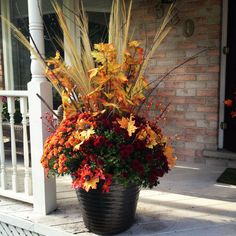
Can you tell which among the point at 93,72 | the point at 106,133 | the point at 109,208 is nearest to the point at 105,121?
the point at 106,133

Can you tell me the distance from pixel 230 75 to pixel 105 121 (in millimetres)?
2128

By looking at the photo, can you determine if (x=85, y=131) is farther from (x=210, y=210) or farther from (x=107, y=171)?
(x=210, y=210)

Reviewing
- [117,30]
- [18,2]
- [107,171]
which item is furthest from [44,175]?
[18,2]

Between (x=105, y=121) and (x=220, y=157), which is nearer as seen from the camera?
(x=105, y=121)

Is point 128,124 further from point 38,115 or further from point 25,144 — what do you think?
point 25,144

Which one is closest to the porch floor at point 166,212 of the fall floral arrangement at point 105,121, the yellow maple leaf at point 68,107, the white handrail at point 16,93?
the fall floral arrangement at point 105,121

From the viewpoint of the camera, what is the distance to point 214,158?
12.3 ft

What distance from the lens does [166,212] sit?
8.29ft

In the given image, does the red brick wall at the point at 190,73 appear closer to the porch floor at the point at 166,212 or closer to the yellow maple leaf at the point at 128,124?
the porch floor at the point at 166,212

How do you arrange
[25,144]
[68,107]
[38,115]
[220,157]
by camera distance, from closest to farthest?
Result: [68,107], [38,115], [25,144], [220,157]

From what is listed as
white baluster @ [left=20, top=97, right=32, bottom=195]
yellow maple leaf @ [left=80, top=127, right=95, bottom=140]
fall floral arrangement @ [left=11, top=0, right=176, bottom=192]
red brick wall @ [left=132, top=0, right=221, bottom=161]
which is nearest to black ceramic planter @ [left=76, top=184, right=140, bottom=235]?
fall floral arrangement @ [left=11, top=0, right=176, bottom=192]

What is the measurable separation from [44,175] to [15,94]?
66cm

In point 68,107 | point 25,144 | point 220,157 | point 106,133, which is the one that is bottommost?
point 220,157

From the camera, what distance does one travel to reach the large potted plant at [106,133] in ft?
6.53
